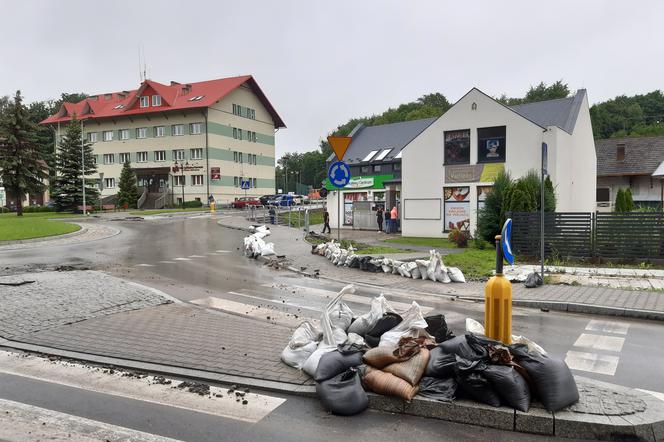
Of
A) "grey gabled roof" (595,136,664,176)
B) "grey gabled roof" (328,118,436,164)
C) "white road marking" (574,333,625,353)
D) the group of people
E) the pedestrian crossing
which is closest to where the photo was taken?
the pedestrian crossing

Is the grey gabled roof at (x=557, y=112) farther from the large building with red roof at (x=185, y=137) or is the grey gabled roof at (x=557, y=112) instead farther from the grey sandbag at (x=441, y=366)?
the large building with red roof at (x=185, y=137)

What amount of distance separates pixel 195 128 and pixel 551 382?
59.8 metres

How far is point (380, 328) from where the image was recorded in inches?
230

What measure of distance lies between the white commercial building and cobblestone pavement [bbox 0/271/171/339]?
1823 cm

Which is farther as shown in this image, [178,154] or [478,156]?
[178,154]

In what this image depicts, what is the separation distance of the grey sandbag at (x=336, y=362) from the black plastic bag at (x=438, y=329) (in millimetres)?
1093

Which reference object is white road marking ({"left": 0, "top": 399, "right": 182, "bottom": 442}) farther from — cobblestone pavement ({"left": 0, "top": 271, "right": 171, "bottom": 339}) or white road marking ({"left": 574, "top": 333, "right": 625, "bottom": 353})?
white road marking ({"left": 574, "top": 333, "right": 625, "bottom": 353})

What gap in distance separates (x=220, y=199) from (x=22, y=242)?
3980 cm

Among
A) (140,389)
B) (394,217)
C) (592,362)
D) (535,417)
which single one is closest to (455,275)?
(592,362)

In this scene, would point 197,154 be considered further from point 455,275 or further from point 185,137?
point 455,275

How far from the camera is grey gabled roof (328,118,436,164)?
113 ft

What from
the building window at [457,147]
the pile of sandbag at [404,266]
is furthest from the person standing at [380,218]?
the pile of sandbag at [404,266]

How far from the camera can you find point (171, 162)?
6216 cm

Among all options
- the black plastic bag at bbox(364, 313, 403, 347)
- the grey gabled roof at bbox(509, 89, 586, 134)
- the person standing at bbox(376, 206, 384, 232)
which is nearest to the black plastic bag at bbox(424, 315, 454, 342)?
the black plastic bag at bbox(364, 313, 403, 347)
